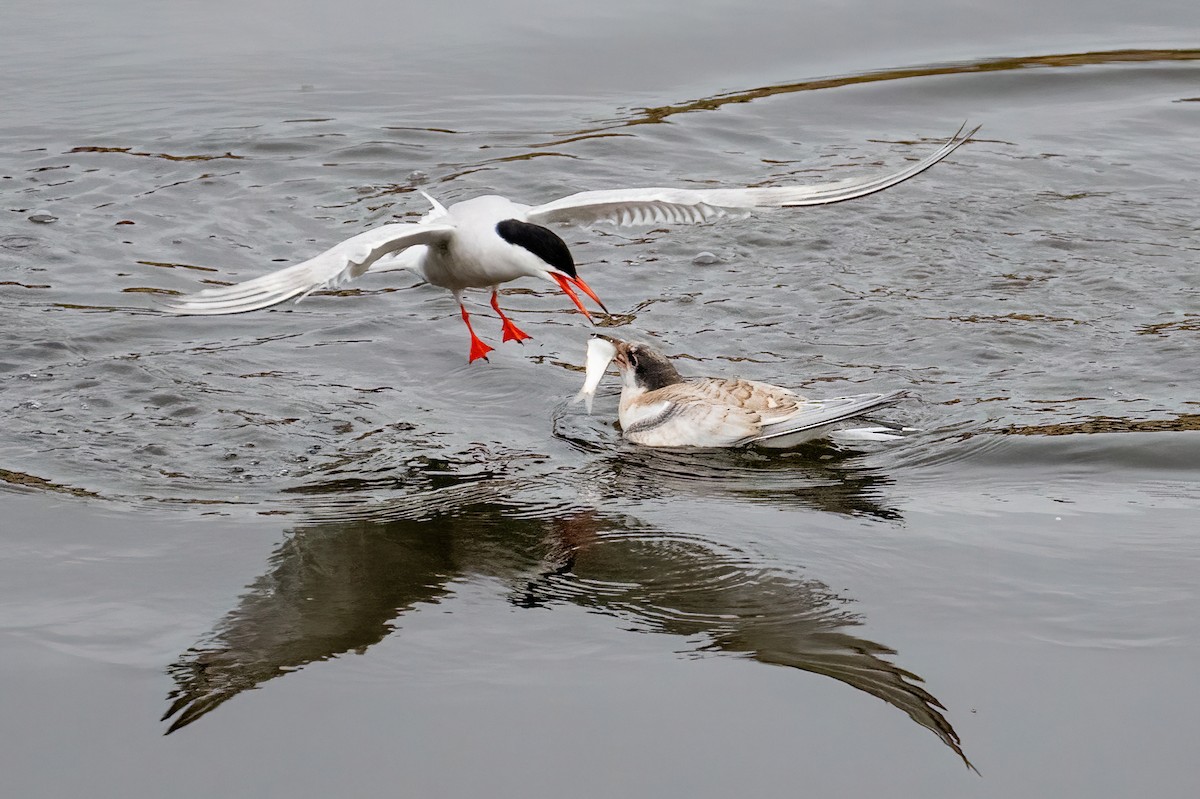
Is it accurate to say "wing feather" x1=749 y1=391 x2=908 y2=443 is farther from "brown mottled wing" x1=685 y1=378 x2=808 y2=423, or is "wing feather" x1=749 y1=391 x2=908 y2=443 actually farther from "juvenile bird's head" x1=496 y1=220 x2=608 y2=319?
"juvenile bird's head" x1=496 y1=220 x2=608 y2=319

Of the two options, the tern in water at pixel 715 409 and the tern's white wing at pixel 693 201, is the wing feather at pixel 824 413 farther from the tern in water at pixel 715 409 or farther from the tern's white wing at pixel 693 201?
the tern's white wing at pixel 693 201

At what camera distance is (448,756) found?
3920 mm

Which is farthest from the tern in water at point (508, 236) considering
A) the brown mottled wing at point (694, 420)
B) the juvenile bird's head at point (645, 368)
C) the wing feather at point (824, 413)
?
the wing feather at point (824, 413)

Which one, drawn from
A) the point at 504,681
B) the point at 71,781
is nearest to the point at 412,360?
the point at 504,681

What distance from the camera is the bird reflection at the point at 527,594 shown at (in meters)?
4.33

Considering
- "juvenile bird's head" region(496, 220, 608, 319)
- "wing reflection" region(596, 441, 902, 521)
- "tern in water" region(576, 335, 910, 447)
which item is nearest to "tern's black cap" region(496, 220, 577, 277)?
"juvenile bird's head" region(496, 220, 608, 319)

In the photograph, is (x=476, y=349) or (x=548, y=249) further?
(x=476, y=349)

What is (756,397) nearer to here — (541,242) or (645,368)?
(645,368)

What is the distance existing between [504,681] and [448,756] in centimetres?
40

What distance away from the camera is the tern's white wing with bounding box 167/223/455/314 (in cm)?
561

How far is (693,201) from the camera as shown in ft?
23.5

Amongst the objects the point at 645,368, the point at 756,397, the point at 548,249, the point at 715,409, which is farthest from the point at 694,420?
the point at 548,249

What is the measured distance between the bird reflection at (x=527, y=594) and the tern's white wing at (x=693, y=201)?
6.52 feet

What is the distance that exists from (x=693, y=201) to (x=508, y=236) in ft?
2.92
